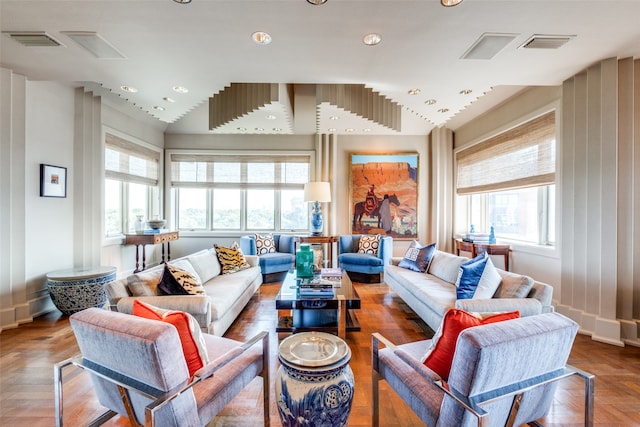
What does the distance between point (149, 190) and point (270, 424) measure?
207 inches

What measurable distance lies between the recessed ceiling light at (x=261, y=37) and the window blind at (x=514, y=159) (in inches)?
135

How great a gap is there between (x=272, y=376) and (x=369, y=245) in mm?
3317

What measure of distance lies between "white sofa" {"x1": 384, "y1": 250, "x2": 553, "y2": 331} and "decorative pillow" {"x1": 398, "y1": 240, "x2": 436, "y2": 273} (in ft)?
0.19

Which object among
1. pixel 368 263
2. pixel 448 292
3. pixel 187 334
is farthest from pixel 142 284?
pixel 368 263

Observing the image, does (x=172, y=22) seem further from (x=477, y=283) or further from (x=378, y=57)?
(x=477, y=283)

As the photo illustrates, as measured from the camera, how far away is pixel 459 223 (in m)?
5.43

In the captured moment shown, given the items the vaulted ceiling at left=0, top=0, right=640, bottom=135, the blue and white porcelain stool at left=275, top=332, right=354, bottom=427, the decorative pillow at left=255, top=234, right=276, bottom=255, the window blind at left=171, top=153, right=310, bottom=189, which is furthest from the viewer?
the window blind at left=171, top=153, right=310, bottom=189

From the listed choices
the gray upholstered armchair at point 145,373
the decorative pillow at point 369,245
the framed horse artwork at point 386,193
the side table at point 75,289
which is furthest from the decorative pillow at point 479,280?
the side table at point 75,289

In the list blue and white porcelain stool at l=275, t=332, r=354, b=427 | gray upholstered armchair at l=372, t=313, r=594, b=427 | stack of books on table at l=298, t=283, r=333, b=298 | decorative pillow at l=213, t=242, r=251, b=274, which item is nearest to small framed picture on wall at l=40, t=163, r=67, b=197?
decorative pillow at l=213, t=242, r=251, b=274

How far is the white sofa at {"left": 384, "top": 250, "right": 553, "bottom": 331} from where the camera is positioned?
2.04 meters

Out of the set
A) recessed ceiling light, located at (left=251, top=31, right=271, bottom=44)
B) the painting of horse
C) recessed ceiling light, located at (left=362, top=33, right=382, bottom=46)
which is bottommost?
the painting of horse

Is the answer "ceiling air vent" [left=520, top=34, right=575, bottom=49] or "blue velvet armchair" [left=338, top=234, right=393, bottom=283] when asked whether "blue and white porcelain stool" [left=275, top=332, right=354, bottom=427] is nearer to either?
"ceiling air vent" [left=520, top=34, right=575, bottom=49]

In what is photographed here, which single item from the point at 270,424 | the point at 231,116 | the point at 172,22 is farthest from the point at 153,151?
the point at 270,424

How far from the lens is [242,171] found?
19.5 ft
